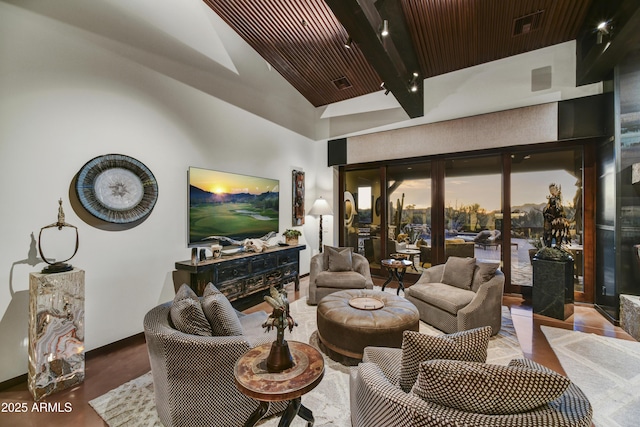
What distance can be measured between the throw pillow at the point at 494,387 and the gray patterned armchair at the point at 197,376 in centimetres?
117

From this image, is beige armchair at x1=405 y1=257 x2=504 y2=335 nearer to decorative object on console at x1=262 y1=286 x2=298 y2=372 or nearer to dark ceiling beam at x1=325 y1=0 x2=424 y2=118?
decorative object on console at x1=262 y1=286 x2=298 y2=372

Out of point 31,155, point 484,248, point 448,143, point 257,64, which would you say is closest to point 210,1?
point 257,64

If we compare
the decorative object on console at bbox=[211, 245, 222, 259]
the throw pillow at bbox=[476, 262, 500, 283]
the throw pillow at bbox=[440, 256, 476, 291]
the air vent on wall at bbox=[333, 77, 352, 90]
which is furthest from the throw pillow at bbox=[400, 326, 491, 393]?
the air vent on wall at bbox=[333, 77, 352, 90]

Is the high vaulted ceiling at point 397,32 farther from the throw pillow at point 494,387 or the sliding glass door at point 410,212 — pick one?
the throw pillow at point 494,387

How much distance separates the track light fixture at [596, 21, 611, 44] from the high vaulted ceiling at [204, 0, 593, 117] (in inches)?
17.8

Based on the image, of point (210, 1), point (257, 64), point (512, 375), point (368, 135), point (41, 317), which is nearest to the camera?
point (512, 375)

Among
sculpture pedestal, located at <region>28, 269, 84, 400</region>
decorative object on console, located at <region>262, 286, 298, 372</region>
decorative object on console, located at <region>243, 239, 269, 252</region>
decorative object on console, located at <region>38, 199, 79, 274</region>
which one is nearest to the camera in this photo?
decorative object on console, located at <region>262, 286, 298, 372</region>

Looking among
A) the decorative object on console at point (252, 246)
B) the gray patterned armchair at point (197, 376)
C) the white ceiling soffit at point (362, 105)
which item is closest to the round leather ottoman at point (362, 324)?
the gray patterned armchair at point (197, 376)

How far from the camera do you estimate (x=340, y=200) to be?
Answer: 20.8ft

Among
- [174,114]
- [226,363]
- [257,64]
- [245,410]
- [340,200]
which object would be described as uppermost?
[257,64]

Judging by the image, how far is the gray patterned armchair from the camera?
1.57 meters

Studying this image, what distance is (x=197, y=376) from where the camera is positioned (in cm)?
159

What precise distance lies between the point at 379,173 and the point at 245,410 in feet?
16.5

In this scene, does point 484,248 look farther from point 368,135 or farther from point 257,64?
point 257,64
